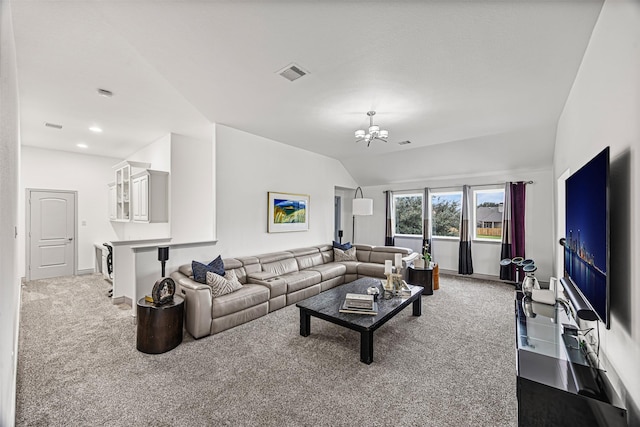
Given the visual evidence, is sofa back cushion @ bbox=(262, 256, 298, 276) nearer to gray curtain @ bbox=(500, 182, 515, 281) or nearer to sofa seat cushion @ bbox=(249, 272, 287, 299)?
sofa seat cushion @ bbox=(249, 272, 287, 299)

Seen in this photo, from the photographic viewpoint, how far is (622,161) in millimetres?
1354

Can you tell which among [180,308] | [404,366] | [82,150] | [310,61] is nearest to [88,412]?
[180,308]

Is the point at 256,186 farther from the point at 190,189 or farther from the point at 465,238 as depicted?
the point at 465,238

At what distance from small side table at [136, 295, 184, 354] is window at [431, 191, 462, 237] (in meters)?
6.07

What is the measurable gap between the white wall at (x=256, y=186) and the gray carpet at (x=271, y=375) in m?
1.63

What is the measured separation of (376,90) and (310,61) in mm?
905

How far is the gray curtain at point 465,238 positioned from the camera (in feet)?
20.0

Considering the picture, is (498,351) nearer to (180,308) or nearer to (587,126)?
(587,126)

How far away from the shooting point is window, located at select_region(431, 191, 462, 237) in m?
6.54

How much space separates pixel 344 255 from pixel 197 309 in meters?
3.59

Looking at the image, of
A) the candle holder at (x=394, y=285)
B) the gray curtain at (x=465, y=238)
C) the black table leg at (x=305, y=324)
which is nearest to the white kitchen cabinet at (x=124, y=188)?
the black table leg at (x=305, y=324)

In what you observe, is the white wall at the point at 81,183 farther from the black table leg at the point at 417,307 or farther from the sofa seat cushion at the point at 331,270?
the black table leg at the point at 417,307

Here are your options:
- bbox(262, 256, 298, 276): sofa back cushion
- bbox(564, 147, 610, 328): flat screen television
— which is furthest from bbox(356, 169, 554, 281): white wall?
bbox(564, 147, 610, 328): flat screen television

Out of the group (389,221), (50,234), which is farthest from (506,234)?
(50,234)
